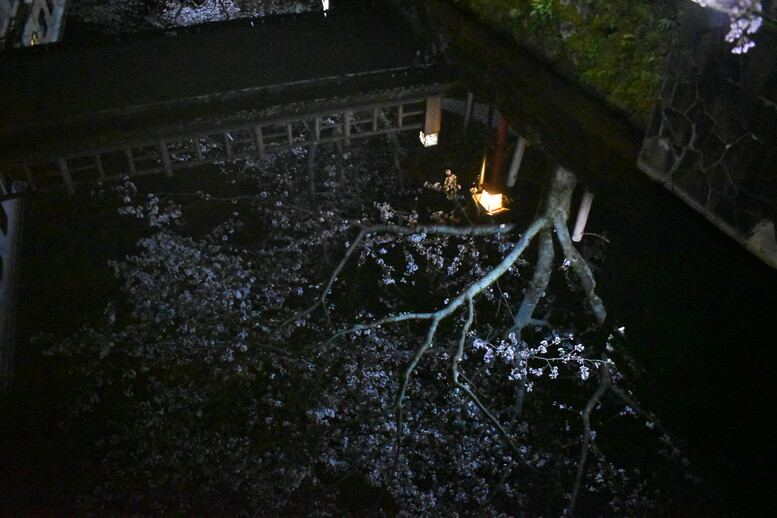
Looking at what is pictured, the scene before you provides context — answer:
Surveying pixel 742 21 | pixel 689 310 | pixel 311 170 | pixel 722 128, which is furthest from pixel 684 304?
pixel 311 170

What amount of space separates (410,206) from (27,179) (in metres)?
6.03

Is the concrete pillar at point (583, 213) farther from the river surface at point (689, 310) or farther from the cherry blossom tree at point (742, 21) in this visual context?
the cherry blossom tree at point (742, 21)

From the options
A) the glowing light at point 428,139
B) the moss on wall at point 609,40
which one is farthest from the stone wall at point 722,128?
the glowing light at point 428,139

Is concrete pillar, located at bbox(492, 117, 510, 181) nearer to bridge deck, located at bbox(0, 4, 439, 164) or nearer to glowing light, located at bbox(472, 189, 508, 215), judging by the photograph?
glowing light, located at bbox(472, 189, 508, 215)

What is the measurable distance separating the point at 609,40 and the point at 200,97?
713 cm

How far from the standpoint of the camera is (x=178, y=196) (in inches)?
351

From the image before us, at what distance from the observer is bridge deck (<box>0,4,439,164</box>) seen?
9.08m

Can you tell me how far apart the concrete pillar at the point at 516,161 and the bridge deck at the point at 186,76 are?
266 centimetres

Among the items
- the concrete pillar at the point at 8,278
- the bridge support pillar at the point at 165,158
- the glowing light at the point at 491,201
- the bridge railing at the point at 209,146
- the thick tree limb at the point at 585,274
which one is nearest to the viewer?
the thick tree limb at the point at 585,274

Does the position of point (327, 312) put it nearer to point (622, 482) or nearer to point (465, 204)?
point (465, 204)

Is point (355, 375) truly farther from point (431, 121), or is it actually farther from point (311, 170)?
point (431, 121)

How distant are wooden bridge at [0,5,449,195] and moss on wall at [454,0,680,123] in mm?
2088

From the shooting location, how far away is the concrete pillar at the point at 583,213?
282 inches

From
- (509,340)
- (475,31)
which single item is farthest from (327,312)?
(475,31)
